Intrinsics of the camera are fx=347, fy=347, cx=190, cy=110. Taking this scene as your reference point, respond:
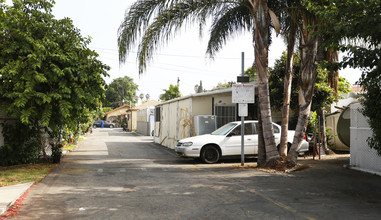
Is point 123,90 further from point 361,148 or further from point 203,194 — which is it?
point 203,194

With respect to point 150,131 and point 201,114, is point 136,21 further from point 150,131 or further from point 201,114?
point 150,131

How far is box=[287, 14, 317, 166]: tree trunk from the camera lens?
10992 millimetres

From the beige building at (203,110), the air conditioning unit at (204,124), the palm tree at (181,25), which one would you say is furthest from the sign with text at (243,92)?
the air conditioning unit at (204,124)

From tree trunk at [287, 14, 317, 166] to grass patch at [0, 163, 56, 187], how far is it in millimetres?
7781

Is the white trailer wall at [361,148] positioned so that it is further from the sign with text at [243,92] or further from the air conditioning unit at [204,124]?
the air conditioning unit at [204,124]

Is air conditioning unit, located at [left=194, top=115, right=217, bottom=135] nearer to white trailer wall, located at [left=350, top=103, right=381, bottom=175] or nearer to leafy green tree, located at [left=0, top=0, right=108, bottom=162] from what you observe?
Answer: leafy green tree, located at [left=0, top=0, right=108, bottom=162]

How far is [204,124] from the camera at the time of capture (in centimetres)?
1633

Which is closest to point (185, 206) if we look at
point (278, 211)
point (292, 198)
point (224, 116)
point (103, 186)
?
point (278, 211)

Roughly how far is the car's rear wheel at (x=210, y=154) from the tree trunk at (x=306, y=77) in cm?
292

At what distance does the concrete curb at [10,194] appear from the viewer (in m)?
6.22

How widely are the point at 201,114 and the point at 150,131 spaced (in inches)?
762

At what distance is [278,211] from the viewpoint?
20.1 feet

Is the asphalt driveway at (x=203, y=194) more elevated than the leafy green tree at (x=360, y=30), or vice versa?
the leafy green tree at (x=360, y=30)

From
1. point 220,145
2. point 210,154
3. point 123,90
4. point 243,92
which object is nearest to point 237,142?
point 220,145
